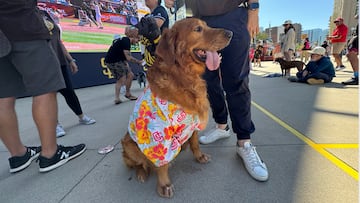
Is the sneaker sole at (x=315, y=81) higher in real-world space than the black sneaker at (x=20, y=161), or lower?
higher

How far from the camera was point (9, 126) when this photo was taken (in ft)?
6.03

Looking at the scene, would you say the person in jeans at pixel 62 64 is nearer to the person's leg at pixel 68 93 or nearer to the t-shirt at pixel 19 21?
the person's leg at pixel 68 93

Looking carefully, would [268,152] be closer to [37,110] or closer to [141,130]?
[141,130]

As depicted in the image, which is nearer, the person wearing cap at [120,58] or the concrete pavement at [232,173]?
the concrete pavement at [232,173]

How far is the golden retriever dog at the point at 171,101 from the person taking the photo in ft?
4.74

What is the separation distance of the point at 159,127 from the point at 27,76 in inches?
49.1

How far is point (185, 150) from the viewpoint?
81.4 inches

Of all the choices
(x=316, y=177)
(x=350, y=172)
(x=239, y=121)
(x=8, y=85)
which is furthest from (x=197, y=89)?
(x=8, y=85)

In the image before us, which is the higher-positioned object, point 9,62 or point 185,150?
point 9,62

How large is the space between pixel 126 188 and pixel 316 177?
4.83 ft

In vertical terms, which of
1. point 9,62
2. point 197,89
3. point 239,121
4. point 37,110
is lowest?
point 239,121

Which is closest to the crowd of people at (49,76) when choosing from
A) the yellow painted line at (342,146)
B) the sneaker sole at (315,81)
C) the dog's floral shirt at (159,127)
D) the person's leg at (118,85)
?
the dog's floral shirt at (159,127)

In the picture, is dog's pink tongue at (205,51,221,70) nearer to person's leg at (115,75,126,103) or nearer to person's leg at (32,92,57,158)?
person's leg at (32,92,57,158)

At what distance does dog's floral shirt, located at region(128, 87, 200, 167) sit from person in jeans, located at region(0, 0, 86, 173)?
0.95 meters
